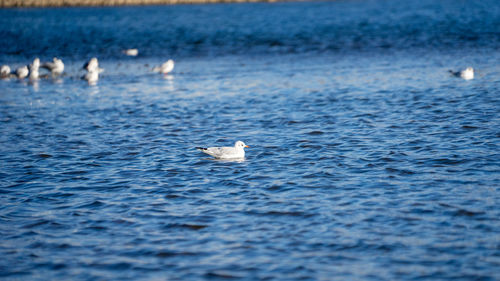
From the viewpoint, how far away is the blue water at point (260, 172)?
881 cm

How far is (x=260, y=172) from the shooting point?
42.6 ft

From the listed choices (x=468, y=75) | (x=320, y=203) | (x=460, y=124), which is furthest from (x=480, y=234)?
(x=468, y=75)

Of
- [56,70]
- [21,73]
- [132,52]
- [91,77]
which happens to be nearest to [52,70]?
[56,70]

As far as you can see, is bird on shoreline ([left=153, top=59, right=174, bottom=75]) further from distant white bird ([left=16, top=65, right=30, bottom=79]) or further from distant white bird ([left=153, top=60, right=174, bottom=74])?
distant white bird ([left=16, top=65, right=30, bottom=79])

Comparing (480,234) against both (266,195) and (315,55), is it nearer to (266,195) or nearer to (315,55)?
(266,195)

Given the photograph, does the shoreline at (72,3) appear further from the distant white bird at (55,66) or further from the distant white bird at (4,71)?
the distant white bird at (4,71)

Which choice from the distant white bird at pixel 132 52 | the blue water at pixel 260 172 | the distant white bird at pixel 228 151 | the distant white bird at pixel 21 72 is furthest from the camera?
the distant white bird at pixel 132 52

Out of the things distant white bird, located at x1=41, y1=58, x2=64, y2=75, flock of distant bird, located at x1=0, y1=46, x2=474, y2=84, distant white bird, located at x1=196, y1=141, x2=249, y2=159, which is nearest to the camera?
distant white bird, located at x1=196, y1=141, x2=249, y2=159

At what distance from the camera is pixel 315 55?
32781mm

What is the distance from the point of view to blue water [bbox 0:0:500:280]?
347 inches

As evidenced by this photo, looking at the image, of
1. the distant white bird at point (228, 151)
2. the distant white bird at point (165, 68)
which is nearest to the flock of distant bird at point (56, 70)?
the distant white bird at point (165, 68)

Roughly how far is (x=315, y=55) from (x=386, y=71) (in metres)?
7.29

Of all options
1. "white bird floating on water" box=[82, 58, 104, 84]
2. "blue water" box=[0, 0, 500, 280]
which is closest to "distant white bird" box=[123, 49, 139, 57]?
"blue water" box=[0, 0, 500, 280]

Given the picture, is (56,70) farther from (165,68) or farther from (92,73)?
(165,68)
